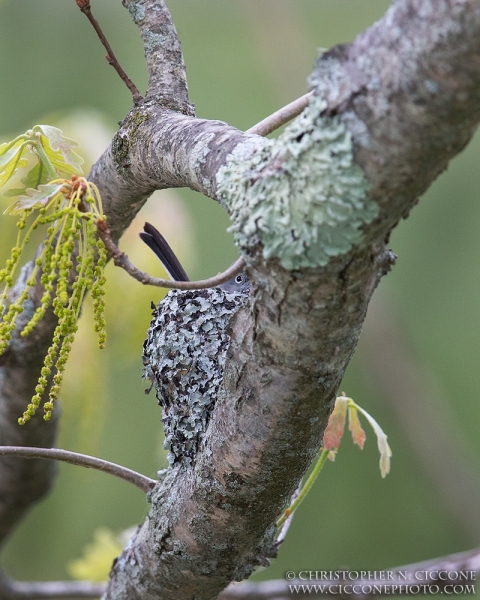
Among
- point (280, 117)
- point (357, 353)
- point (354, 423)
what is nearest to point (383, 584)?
point (354, 423)

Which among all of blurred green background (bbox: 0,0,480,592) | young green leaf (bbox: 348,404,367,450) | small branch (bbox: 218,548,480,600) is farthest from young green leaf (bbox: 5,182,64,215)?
blurred green background (bbox: 0,0,480,592)

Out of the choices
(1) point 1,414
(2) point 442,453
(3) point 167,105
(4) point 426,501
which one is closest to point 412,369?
(2) point 442,453

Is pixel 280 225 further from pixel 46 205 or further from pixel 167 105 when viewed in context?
pixel 167 105

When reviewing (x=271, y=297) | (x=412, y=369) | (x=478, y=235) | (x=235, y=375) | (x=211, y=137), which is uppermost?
(x=211, y=137)

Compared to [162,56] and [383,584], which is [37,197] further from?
[383,584]

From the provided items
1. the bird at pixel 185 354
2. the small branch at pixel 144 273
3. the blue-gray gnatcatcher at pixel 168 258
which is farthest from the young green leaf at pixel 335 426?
the small branch at pixel 144 273

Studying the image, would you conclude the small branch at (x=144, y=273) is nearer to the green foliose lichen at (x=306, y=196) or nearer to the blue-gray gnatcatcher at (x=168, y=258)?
the green foliose lichen at (x=306, y=196)
